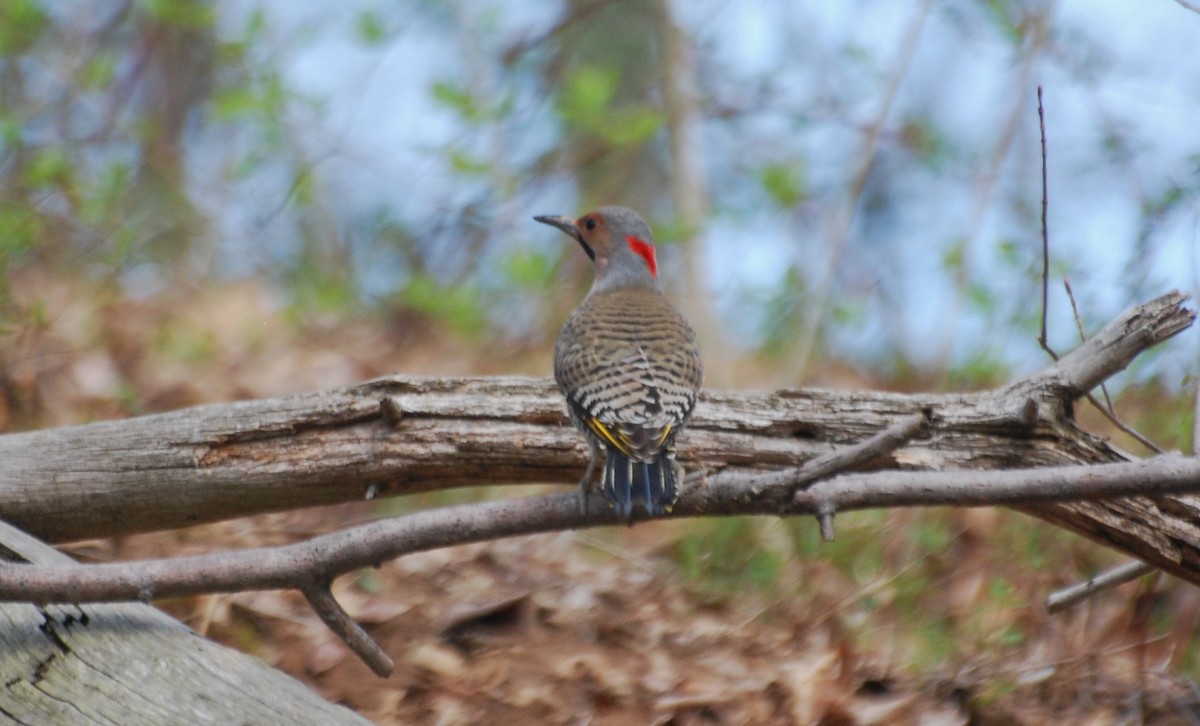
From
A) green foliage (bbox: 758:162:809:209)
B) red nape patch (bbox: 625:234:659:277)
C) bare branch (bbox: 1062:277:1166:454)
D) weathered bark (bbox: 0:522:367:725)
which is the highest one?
green foliage (bbox: 758:162:809:209)

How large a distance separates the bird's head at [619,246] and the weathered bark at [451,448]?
1.61 m

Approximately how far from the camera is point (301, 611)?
521cm

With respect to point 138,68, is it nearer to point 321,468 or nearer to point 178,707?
point 321,468

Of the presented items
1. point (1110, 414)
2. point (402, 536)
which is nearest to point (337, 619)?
point (402, 536)

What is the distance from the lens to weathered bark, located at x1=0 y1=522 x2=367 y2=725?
3195mm

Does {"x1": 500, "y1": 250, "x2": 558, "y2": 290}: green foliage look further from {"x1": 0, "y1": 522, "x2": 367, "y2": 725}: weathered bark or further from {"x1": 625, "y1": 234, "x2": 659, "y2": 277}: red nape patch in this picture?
{"x1": 0, "y1": 522, "x2": 367, "y2": 725}: weathered bark

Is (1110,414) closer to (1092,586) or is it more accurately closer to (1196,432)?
(1196,432)

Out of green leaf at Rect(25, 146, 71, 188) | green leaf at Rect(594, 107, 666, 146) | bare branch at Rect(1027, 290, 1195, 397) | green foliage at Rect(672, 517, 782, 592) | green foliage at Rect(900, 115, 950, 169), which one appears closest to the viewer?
bare branch at Rect(1027, 290, 1195, 397)

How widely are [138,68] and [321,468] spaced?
7371 mm

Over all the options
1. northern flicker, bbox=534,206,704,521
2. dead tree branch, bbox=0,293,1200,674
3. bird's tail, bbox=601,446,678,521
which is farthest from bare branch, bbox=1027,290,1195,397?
bird's tail, bbox=601,446,678,521

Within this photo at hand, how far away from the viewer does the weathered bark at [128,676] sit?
3.20 metres

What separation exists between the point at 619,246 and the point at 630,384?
6.36 ft

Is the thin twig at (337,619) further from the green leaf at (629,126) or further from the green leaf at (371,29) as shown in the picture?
the green leaf at (371,29)

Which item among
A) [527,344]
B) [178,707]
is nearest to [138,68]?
[527,344]
